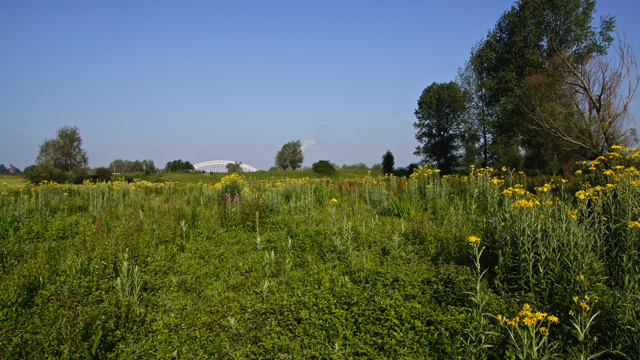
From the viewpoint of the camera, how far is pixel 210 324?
277 cm

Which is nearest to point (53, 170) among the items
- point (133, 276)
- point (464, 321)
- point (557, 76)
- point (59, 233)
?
point (59, 233)

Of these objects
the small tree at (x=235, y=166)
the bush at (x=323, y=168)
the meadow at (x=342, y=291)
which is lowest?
the meadow at (x=342, y=291)

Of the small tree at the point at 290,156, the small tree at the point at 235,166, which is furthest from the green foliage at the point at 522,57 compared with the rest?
the small tree at the point at 235,166

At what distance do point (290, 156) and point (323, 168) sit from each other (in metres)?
18.8

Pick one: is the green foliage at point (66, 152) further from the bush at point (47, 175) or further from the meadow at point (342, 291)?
the meadow at point (342, 291)

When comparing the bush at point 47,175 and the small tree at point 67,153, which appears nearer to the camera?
the bush at point 47,175

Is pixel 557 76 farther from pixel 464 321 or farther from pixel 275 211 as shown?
pixel 464 321

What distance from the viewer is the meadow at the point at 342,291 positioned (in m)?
2.33

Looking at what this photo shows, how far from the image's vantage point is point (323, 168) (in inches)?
1334

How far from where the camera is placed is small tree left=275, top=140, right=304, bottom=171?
51750 mm

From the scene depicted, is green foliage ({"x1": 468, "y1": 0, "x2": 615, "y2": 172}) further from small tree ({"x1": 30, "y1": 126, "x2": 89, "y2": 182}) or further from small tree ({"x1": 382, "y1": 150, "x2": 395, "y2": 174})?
small tree ({"x1": 30, "y1": 126, "x2": 89, "y2": 182})

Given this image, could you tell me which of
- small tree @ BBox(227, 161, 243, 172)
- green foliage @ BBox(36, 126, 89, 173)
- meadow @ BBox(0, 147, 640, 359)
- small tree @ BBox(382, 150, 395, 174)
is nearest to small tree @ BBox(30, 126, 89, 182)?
green foliage @ BBox(36, 126, 89, 173)

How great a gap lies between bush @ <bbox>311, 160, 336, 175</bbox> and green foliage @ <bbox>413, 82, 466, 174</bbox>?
31.3 feet

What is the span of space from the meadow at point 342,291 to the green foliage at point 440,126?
28234mm
